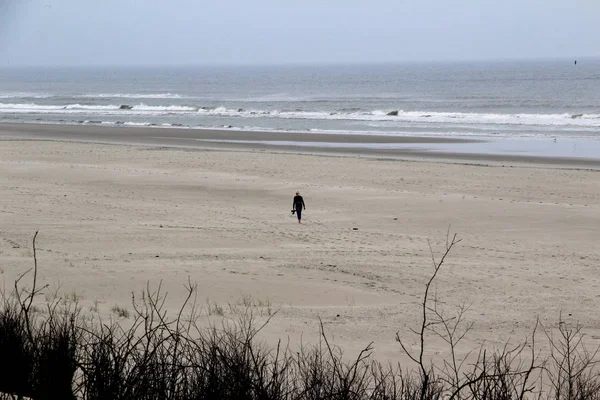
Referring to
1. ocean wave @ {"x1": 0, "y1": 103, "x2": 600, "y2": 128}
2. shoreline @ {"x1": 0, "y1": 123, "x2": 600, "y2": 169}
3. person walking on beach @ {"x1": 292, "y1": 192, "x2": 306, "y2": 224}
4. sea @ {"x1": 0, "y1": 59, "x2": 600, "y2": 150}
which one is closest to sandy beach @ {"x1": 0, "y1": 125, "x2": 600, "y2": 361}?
person walking on beach @ {"x1": 292, "y1": 192, "x2": 306, "y2": 224}

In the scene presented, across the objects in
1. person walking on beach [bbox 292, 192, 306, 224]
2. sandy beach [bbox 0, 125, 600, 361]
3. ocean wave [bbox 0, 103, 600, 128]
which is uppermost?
ocean wave [bbox 0, 103, 600, 128]

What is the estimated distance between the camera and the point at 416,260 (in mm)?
16375

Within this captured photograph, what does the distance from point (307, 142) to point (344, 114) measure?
23.0 metres

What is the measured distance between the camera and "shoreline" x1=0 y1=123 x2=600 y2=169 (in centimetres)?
3384

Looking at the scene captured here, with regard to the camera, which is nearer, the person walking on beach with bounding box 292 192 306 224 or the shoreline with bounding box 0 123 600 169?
the person walking on beach with bounding box 292 192 306 224

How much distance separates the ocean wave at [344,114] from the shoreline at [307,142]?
42.0ft

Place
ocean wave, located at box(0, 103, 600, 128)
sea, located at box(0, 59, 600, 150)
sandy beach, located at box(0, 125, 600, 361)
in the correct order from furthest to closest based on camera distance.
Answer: ocean wave, located at box(0, 103, 600, 128), sea, located at box(0, 59, 600, 150), sandy beach, located at box(0, 125, 600, 361)

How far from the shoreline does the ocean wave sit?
12815 mm

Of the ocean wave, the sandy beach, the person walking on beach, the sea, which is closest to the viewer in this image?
the sandy beach

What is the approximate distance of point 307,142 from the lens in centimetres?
4234

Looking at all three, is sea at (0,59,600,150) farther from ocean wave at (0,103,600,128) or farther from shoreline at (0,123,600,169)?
shoreline at (0,123,600,169)

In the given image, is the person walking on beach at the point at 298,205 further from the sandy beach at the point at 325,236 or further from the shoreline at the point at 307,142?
the shoreline at the point at 307,142

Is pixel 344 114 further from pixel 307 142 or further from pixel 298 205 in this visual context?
pixel 298 205

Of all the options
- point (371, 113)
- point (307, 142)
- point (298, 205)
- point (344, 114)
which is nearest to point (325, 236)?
point (298, 205)
